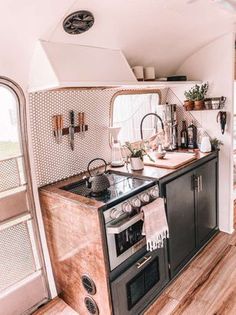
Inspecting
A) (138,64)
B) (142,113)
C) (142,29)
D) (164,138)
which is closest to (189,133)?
(164,138)

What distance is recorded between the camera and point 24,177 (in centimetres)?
205

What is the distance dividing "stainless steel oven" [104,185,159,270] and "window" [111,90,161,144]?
1086 millimetres

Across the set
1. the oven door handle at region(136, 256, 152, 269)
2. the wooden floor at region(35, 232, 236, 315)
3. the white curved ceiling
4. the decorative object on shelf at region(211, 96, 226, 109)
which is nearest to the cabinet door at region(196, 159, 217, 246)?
the wooden floor at region(35, 232, 236, 315)

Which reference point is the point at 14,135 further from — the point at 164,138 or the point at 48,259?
the point at 164,138

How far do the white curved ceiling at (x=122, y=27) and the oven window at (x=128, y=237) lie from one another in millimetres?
1332

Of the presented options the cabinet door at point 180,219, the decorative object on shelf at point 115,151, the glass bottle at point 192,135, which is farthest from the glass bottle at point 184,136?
the decorative object on shelf at point 115,151

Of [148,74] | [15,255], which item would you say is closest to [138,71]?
[148,74]

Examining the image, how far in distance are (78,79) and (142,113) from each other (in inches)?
59.0

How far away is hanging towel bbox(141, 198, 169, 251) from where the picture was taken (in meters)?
1.89

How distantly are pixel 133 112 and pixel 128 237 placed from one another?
64.6 inches

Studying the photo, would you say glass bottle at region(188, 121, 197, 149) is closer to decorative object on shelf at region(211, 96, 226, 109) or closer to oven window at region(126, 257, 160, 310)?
decorative object on shelf at region(211, 96, 226, 109)

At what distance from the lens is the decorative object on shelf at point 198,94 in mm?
2844

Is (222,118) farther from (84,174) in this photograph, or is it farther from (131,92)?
(84,174)

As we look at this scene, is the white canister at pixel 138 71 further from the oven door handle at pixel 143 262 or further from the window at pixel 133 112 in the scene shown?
the oven door handle at pixel 143 262
